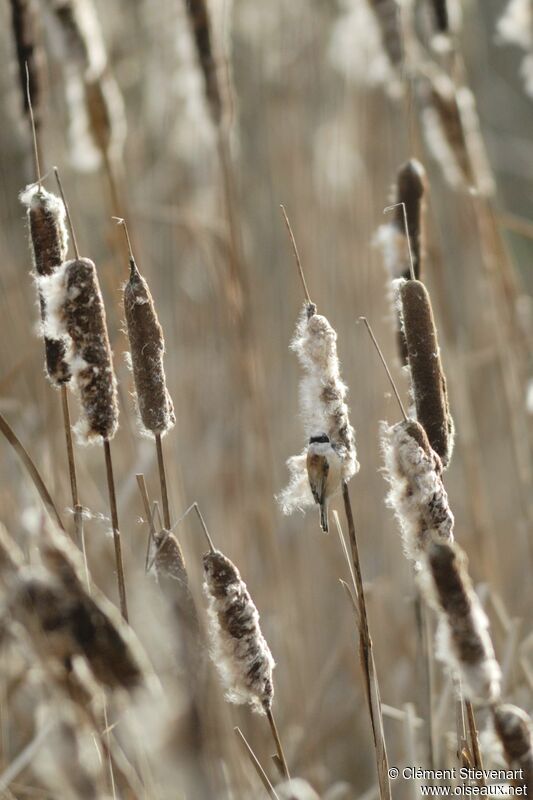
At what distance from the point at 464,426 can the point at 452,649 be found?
0.73 m

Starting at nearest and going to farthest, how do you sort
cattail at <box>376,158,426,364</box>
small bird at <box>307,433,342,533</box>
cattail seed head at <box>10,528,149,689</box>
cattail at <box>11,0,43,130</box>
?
cattail seed head at <box>10,528,149,689</box>
small bird at <box>307,433,342,533</box>
cattail at <box>376,158,426,364</box>
cattail at <box>11,0,43,130</box>

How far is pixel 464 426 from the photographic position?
51.4 inches

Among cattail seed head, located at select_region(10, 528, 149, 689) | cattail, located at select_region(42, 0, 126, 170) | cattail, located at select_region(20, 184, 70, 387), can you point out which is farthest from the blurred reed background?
cattail, located at select_region(20, 184, 70, 387)

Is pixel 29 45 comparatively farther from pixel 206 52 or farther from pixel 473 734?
pixel 473 734

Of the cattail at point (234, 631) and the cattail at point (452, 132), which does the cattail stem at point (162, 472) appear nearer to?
the cattail at point (234, 631)

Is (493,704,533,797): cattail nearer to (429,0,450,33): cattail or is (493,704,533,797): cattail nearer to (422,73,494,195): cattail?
(422,73,494,195): cattail

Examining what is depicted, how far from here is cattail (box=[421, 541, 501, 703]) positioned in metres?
0.59

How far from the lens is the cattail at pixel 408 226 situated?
32.4 inches

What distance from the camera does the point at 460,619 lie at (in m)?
0.60

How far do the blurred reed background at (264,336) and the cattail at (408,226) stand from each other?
0.04 metres

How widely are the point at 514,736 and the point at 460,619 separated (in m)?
0.12

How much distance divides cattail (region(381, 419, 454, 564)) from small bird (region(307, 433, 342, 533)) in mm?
39

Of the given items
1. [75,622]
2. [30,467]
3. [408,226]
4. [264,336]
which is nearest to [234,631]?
[75,622]

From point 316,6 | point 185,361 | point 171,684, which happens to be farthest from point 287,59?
point 171,684
